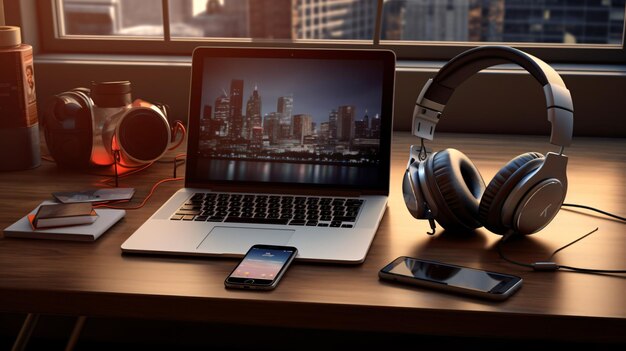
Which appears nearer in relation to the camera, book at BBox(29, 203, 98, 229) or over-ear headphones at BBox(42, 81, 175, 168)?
book at BBox(29, 203, 98, 229)

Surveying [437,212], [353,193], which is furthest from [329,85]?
[437,212]

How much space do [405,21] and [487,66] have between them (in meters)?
0.95

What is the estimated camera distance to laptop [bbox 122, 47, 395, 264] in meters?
1.31

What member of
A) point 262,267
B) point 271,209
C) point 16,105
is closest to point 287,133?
point 271,209

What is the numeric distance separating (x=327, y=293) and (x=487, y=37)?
130 centimetres

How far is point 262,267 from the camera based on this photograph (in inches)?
40.6

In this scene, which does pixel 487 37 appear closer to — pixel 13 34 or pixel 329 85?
pixel 329 85

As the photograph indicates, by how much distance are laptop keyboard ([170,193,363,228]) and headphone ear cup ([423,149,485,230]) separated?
14 cm

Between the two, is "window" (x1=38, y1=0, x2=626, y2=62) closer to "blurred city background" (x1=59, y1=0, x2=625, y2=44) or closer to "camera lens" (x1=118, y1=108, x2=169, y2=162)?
"blurred city background" (x1=59, y1=0, x2=625, y2=44)

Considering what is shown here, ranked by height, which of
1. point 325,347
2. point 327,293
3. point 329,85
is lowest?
point 325,347

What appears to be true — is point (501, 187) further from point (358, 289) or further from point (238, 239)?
point (238, 239)

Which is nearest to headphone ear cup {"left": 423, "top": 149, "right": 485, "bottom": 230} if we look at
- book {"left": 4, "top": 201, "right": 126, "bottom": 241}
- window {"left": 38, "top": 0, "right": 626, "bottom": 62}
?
book {"left": 4, "top": 201, "right": 126, "bottom": 241}

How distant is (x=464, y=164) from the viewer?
47.4 inches

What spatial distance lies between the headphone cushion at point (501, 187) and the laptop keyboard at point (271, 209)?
0.66ft
